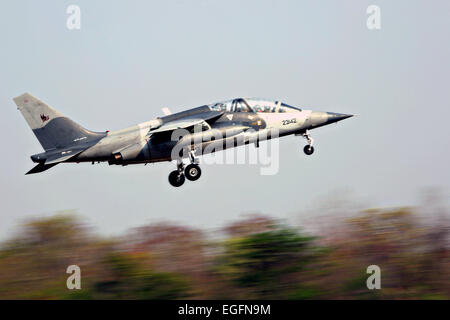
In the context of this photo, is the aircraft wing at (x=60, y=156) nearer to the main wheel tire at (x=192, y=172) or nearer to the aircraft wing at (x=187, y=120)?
the aircraft wing at (x=187, y=120)

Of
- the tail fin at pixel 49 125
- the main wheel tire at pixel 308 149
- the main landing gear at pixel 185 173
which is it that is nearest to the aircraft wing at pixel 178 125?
the main landing gear at pixel 185 173

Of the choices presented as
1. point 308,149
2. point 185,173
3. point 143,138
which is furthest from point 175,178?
point 308,149

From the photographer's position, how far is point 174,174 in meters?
28.0

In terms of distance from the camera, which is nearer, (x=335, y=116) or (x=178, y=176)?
(x=178, y=176)

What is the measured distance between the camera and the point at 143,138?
2728 cm

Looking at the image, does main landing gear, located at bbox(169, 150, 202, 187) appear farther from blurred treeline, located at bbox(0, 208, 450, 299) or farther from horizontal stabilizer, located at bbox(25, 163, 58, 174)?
blurred treeline, located at bbox(0, 208, 450, 299)

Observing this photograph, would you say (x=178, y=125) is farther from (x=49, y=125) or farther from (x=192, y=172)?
(x=49, y=125)

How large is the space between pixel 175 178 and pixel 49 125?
5428 millimetres

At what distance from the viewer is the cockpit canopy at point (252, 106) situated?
1121 inches

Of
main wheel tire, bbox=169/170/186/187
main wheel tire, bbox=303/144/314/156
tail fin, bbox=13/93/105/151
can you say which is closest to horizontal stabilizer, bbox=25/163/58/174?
tail fin, bbox=13/93/105/151

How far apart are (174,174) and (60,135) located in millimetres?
4788

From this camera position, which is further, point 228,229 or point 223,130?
point 228,229
